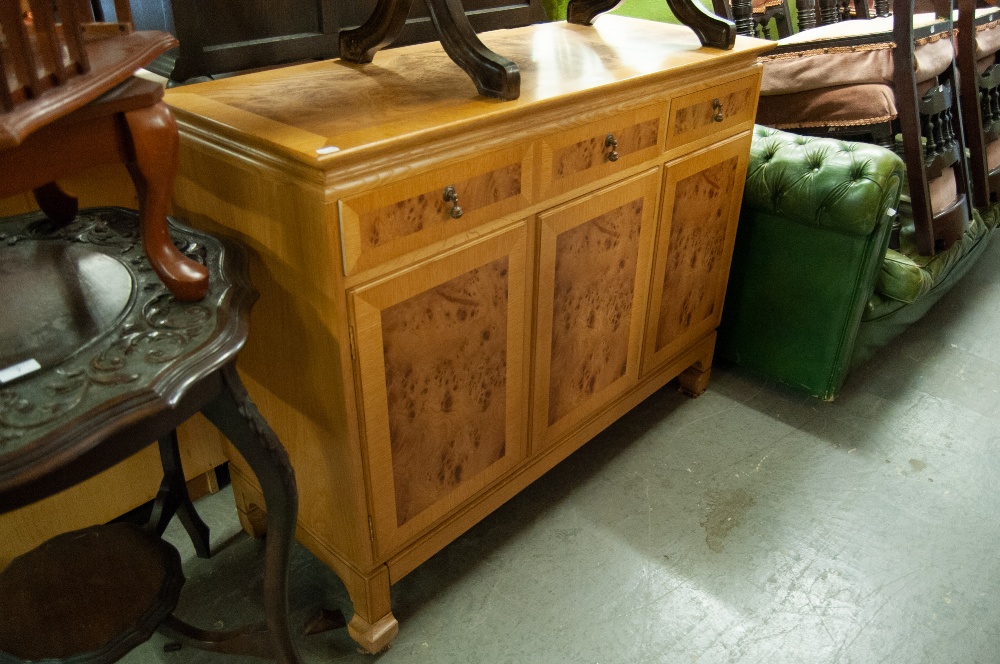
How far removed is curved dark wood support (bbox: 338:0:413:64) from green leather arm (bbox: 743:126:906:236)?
3.55 feet

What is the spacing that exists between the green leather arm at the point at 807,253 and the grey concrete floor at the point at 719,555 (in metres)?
0.17

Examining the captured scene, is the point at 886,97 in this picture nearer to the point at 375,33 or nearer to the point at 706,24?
the point at 706,24

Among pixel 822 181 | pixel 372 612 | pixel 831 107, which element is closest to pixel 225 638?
pixel 372 612

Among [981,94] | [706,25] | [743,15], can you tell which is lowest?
[981,94]

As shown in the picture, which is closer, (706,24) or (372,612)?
(372,612)

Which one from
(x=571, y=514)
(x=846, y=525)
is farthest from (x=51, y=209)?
(x=846, y=525)

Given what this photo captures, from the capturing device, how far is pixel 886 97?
2.23 meters

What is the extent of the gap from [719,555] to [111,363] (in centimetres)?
138

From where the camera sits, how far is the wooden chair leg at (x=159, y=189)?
920mm

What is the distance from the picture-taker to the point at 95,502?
163 cm

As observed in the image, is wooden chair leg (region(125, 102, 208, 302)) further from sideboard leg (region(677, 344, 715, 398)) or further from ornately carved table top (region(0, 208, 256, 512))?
sideboard leg (region(677, 344, 715, 398))

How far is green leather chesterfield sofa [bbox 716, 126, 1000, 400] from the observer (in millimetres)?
1954

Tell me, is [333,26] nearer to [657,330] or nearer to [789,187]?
[657,330]

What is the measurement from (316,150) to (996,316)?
104 inches
